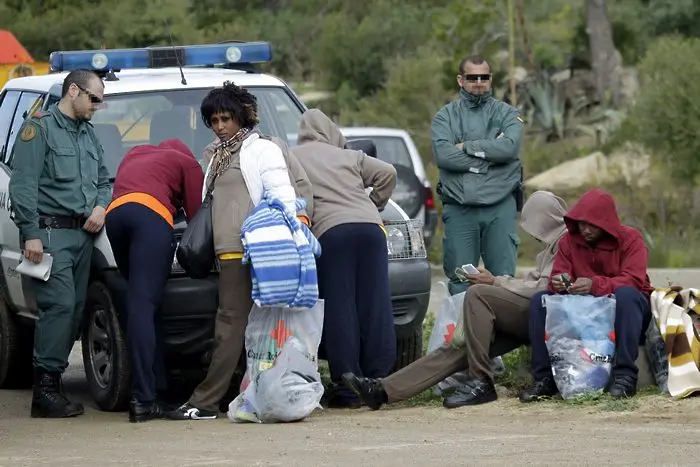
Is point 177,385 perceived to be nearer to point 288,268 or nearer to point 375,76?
point 288,268

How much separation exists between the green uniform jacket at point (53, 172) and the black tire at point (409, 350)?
1913 millimetres

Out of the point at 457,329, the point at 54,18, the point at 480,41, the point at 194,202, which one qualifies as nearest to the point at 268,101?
the point at 194,202

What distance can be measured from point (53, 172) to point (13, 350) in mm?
1749

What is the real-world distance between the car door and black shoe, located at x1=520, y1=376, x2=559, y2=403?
2907 millimetres

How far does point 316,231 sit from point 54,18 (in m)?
22.3

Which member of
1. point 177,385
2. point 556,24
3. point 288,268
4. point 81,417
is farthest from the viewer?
point 556,24

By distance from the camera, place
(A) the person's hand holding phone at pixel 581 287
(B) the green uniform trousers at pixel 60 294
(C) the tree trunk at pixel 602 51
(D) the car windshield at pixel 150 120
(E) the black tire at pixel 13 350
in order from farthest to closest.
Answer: (C) the tree trunk at pixel 602 51
(E) the black tire at pixel 13 350
(D) the car windshield at pixel 150 120
(B) the green uniform trousers at pixel 60 294
(A) the person's hand holding phone at pixel 581 287

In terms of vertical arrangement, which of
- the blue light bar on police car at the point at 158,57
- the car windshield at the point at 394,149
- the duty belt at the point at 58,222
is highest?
the blue light bar on police car at the point at 158,57

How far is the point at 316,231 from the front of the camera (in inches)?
339

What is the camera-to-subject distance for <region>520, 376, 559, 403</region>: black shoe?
8.34m

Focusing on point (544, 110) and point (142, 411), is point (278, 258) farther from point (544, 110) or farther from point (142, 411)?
point (544, 110)

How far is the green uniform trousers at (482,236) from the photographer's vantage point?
10.2 meters

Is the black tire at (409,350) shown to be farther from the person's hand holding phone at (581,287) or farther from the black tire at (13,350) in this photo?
the black tire at (13,350)

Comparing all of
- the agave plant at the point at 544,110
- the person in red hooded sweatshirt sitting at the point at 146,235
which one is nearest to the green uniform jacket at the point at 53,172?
the person in red hooded sweatshirt sitting at the point at 146,235
